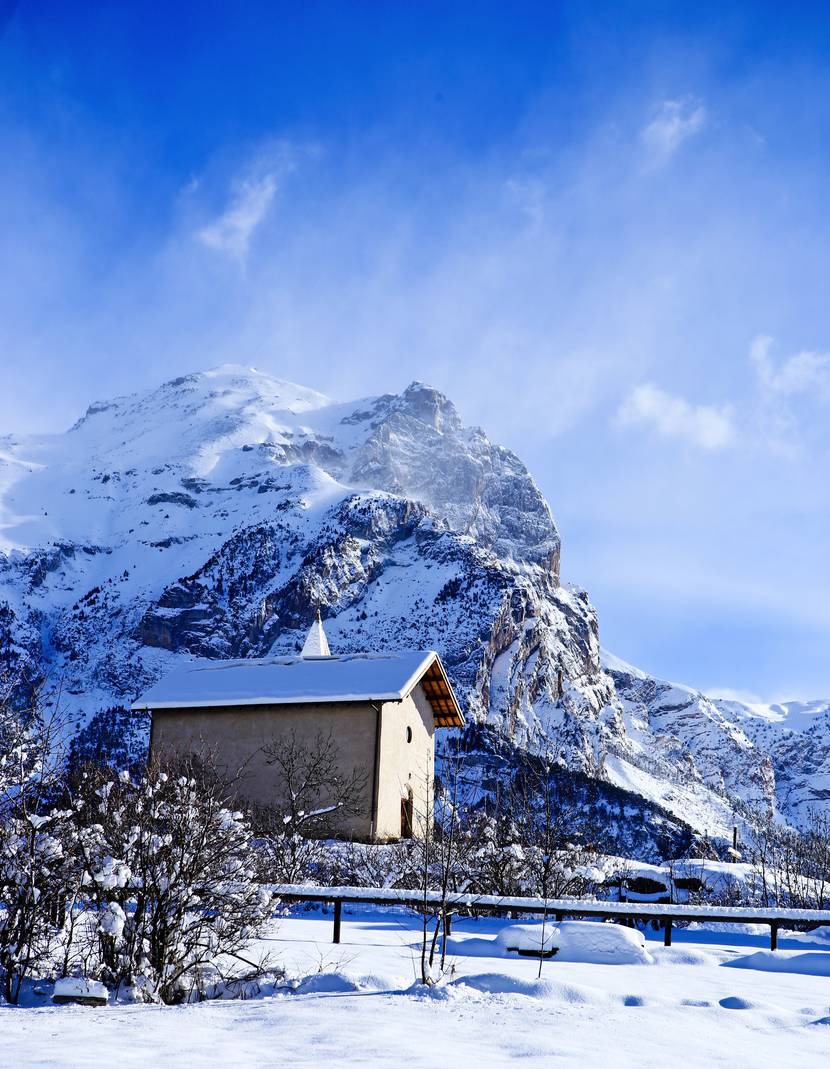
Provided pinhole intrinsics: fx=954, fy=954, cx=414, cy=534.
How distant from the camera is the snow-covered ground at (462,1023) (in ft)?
19.9

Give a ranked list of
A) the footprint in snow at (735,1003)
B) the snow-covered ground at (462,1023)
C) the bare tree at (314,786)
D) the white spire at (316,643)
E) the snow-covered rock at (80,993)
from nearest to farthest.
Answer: the snow-covered ground at (462,1023)
the snow-covered rock at (80,993)
the footprint in snow at (735,1003)
the bare tree at (314,786)
the white spire at (316,643)

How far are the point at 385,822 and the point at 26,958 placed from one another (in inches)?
825

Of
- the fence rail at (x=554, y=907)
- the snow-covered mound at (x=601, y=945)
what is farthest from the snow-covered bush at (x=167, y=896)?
the snow-covered mound at (x=601, y=945)

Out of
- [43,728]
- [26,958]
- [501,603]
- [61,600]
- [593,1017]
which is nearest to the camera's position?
[593,1017]

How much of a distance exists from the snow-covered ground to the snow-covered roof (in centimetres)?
1761

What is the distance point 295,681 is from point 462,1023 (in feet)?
75.9

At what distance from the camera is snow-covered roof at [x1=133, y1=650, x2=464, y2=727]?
94.4 ft

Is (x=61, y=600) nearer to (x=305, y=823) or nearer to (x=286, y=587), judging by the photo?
(x=286, y=587)

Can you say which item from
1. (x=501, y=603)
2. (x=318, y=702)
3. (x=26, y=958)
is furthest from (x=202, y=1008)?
(x=501, y=603)

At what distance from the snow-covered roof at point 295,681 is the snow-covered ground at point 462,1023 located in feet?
57.8

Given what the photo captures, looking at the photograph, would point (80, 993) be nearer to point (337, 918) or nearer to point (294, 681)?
point (337, 918)

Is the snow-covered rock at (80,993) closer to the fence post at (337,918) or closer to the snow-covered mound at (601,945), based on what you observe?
the fence post at (337,918)

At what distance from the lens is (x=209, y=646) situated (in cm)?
16588

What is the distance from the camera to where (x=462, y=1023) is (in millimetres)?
7215
